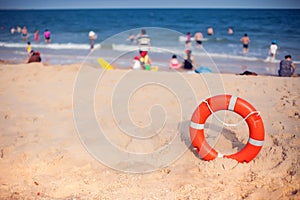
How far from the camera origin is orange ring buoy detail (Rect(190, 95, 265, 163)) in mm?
3080

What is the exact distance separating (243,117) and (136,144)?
1.46 m

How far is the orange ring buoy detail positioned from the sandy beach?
0.37 ft

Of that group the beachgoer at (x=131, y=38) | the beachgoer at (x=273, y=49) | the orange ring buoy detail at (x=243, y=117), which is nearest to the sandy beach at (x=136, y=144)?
the orange ring buoy detail at (x=243, y=117)

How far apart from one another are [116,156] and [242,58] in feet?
35.2

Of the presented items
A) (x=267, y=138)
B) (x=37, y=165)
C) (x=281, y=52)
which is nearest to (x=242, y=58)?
(x=281, y=52)

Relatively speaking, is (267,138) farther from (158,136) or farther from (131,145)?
(131,145)

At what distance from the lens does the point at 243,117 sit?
3.14 metres

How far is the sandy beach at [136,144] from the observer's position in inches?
111

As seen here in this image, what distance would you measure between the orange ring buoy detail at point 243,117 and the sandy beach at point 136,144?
0.37ft

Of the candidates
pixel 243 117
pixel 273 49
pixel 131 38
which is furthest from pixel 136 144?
pixel 131 38

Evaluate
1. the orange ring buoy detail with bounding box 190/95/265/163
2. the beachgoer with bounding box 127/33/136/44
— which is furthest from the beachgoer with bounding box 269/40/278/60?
the orange ring buoy detail with bounding box 190/95/265/163

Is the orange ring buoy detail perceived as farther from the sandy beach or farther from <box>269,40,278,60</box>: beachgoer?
<box>269,40,278,60</box>: beachgoer

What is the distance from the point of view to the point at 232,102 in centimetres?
312

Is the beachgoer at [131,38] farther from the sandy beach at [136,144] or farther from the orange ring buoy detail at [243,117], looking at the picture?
the orange ring buoy detail at [243,117]
